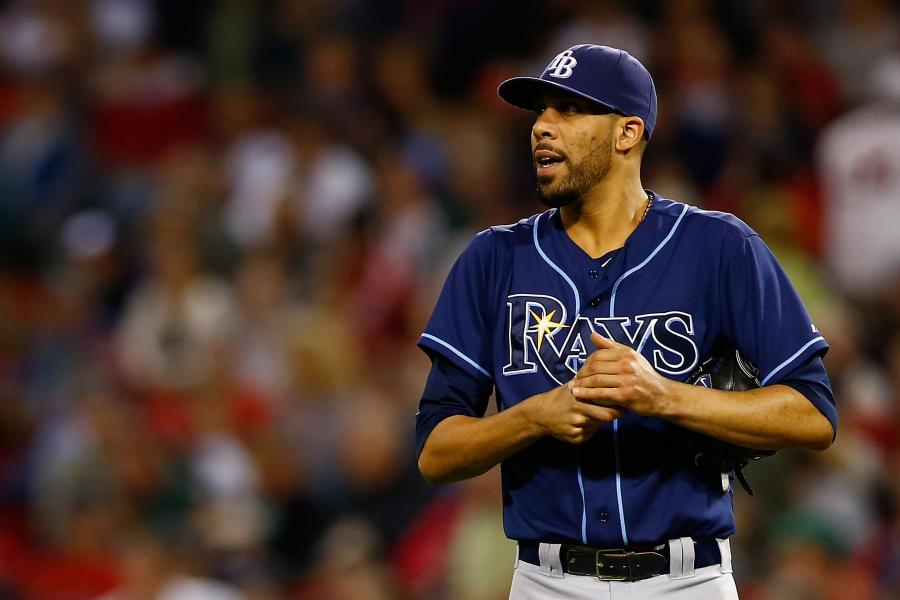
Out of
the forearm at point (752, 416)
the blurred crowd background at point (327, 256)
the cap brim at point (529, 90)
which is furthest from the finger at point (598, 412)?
the blurred crowd background at point (327, 256)

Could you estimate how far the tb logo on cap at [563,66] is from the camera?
10.9ft

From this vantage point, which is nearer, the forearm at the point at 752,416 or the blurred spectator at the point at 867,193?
the forearm at the point at 752,416

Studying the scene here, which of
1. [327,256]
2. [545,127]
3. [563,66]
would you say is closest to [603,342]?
[545,127]

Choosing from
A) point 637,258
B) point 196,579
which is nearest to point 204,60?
point 196,579

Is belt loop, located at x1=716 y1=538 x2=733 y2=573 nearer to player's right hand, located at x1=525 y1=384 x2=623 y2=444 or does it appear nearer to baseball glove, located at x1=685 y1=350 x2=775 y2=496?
baseball glove, located at x1=685 y1=350 x2=775 y2=496

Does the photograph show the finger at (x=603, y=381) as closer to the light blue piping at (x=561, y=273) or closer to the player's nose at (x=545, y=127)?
the light blue piping at (x=561, y=273)

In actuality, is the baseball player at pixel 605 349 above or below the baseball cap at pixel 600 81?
below

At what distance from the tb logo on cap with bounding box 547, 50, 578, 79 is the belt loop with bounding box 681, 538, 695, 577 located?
42.6 inches

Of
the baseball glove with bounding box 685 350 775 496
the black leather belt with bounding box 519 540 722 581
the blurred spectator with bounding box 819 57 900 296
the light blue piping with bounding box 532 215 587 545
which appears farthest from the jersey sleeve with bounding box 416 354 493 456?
the blurred spectator with bounding box 819 57 900 296

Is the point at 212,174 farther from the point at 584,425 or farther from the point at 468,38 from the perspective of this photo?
the point at 584,425

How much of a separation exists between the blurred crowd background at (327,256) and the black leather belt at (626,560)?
255 centimetres

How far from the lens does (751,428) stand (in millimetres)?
3127

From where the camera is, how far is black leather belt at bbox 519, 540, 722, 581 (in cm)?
326

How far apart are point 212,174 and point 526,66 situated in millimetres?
2124
